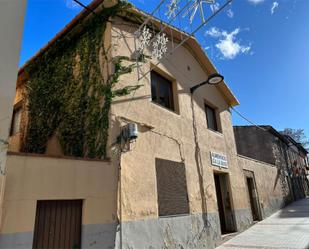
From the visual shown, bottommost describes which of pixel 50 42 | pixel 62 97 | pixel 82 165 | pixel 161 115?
pixel 82 165

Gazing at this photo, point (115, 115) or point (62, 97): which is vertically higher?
point (62, 97)

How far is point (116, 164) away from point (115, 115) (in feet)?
4.01

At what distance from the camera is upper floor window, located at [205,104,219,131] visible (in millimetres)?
11066

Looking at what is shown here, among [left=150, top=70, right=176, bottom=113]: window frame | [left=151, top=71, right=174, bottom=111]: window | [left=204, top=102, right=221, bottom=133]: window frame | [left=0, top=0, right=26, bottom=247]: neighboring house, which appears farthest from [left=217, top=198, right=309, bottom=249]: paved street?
[left=0, top=0, right=26, bottom=247]: neighboring house

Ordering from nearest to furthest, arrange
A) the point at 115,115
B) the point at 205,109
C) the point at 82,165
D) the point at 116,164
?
the point at 82,165
the point at 116,164
the point at 115,115
the point at 205,109

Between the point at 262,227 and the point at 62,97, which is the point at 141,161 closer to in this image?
the point at 62,97

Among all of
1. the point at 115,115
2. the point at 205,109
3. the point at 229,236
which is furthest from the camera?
the point at 205,109

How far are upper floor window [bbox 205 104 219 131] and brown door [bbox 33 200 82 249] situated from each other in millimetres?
7442

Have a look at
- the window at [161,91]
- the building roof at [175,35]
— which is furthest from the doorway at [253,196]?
the window at [161,91]

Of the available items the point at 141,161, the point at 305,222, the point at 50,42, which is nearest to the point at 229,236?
the point at 305,222

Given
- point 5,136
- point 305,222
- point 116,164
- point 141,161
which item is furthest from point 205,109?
point 5,136

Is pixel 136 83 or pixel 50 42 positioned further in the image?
pixel 50 42

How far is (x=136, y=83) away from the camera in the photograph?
705 cm

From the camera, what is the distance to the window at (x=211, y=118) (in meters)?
11.1
